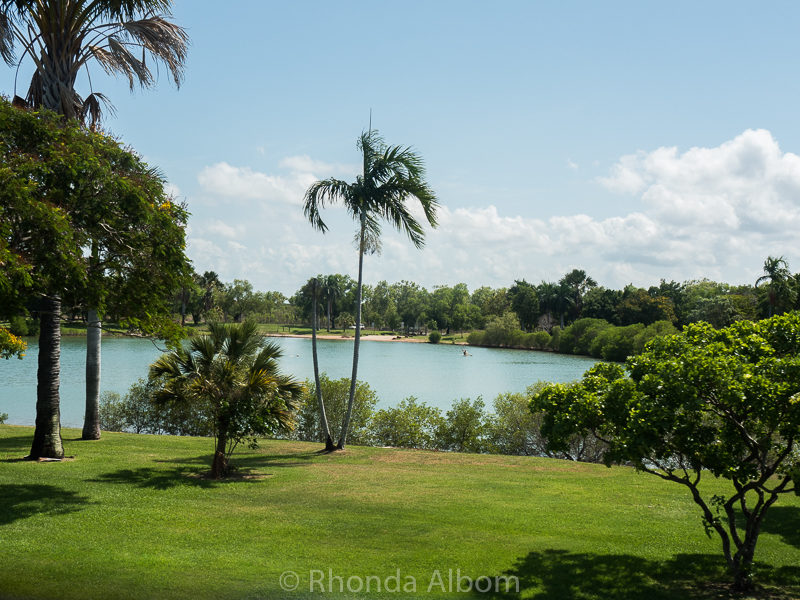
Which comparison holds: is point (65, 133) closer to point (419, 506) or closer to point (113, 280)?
point (113, 280)

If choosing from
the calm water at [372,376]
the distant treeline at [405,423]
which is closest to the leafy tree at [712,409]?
the distant treeline at [405,423]

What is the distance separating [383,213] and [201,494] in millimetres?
9374

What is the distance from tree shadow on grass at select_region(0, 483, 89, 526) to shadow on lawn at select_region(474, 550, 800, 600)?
6442 mm

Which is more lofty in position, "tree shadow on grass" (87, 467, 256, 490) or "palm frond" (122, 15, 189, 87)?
"palm frond" (122, 15, 189, 87)

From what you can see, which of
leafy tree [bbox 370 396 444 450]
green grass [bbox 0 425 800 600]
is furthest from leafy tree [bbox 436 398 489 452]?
green grass [bbox 0 425 800 600]

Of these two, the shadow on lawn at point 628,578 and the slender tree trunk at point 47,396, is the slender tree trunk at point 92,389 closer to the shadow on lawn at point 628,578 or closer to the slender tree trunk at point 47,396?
the slender tree trunk at point 47,396

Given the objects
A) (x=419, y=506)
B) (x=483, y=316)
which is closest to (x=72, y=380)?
(x=419, y=506)

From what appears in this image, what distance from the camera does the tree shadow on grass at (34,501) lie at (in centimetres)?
883

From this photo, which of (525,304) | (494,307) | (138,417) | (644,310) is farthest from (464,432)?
(494,307)

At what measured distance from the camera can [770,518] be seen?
1009 centimetres

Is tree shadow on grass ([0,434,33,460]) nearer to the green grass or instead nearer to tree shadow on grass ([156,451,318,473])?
the green grass

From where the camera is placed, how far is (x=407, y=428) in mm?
20344

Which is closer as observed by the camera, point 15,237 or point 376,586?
point 376,586

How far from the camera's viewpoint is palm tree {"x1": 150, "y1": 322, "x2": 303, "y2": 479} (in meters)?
11.9
